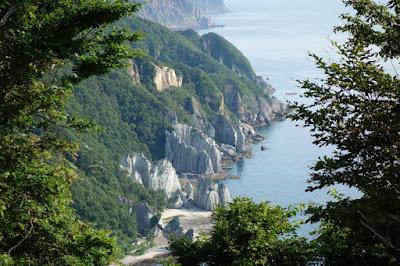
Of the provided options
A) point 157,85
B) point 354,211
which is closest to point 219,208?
point 354,211

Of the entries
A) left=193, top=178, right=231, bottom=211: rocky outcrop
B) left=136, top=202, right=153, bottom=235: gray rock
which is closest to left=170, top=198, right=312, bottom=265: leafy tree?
left=136, top=202, right=153, bottom=235: gray rock

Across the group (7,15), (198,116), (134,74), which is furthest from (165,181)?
(7,15)

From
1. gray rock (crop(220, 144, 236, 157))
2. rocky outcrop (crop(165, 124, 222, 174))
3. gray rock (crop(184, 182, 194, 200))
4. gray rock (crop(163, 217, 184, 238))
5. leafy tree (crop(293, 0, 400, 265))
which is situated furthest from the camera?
gray rock (crop(220, 144, 236, 157))

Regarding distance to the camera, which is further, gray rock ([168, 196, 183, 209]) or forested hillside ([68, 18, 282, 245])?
gray rock ([168, 196, 183, 209])

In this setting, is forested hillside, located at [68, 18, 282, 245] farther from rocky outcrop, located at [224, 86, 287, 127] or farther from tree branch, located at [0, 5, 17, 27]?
tree branch, located at [0, 5, 17, 27]

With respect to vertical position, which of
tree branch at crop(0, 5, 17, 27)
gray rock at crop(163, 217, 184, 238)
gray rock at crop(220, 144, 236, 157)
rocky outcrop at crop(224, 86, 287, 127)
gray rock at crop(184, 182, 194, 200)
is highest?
tree branch at crop(0, 5, 17, 27)

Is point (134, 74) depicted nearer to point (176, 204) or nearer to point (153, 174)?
point (153, 174)

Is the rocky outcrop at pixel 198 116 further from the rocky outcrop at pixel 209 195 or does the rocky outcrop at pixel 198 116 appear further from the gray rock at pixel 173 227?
the gray rock at pixel 173 227
